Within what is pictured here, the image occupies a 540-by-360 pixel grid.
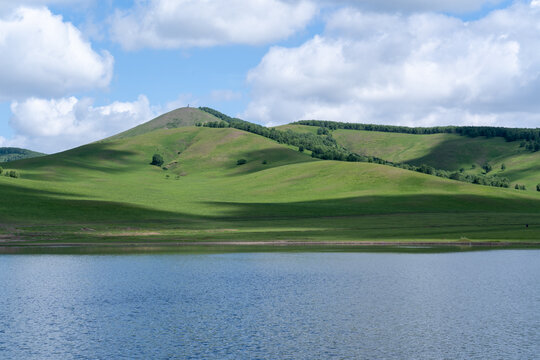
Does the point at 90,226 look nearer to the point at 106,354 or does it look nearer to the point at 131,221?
the point at 131,221

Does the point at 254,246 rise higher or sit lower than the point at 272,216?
lower

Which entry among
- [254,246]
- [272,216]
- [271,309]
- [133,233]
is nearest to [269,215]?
[272,216]

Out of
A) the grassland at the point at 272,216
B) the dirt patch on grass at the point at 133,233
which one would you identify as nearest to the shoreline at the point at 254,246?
the grassland at the point at 272,216

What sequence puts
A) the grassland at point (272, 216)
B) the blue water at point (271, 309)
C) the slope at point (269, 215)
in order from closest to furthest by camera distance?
the blue water at point (271, 309), the grassland at point (272, 216), the slope at point (269, 215)

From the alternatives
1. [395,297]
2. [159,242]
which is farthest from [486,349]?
[159,242]

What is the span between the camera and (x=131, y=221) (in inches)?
5049

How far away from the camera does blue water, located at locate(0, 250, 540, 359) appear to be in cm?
3616

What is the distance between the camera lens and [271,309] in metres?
47.7

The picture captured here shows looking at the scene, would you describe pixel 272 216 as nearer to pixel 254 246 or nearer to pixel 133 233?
pixel 133 233

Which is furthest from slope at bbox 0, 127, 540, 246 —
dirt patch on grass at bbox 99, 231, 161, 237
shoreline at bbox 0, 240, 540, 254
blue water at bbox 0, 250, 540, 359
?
blue water at bbox 0, 250, 540, 359

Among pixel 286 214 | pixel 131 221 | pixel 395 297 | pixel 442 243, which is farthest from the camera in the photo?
pixel 286 214

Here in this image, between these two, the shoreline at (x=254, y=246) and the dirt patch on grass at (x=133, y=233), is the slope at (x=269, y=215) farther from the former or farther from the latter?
the shoreline at (x=254, y=246)

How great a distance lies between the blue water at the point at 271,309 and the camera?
119 feet

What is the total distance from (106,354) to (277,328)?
12.0m
